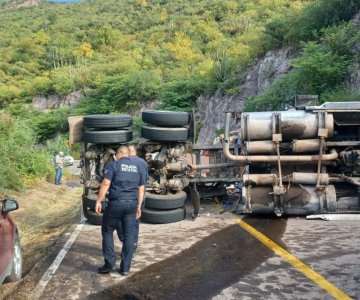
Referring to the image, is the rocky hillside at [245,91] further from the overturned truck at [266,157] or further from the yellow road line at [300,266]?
the yellow road line at [300,266]

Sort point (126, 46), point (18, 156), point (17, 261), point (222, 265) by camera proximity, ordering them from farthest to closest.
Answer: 1. point (126, 46)
2. point (18, 156)
3. point (222, 265)
4. point (17, 261)

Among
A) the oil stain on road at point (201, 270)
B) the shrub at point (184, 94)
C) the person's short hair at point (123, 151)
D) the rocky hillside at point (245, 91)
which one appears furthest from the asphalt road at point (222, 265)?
the shrub at point (184, 94)

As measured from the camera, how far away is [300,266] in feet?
18.6

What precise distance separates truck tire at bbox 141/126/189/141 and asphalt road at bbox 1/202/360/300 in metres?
1.63

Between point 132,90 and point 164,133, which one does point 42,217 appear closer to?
point 164,133

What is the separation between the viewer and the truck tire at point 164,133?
8492 mm

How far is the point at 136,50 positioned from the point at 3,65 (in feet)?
70.4

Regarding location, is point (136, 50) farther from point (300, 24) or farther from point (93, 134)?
point (93, 134)

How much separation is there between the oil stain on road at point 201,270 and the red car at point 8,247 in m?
1.01

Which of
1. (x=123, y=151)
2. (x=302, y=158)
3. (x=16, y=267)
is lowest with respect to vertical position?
(x=16, y=267)

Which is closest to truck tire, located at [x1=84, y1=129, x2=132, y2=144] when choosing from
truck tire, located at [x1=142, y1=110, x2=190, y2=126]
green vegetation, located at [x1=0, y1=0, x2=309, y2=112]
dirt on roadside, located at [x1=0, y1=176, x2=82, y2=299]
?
truck tire, located at [x1=142, y1=110, x2=190, y2=126]

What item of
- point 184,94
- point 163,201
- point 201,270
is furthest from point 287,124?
point 184,94

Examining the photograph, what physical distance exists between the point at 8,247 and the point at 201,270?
230 cm

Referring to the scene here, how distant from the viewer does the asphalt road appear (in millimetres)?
4957
